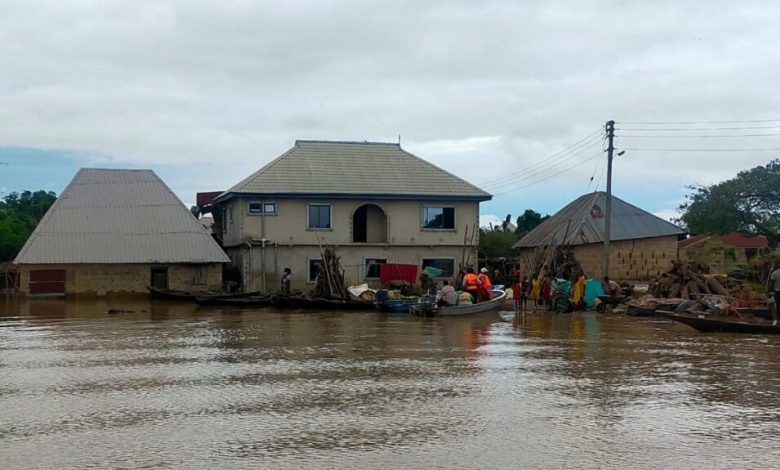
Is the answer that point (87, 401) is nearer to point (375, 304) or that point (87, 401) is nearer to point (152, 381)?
point (152, 381)

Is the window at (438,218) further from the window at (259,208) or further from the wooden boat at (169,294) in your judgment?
the wooden boat at (169,294)

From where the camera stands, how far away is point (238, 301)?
32.8 m

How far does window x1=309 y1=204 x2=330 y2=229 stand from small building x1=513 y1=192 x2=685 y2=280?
390 inches

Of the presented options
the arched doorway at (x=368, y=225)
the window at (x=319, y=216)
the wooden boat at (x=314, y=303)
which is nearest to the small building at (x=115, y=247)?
the window at (x=319, y=216)

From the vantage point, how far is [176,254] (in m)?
37.8

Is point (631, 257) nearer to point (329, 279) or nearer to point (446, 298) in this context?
point (329, 279)

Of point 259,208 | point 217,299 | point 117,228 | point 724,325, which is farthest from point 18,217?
point 724,325

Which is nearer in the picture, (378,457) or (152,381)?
(378,457)

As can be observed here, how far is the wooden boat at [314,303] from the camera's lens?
31266mm

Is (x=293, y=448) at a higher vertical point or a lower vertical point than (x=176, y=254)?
lower

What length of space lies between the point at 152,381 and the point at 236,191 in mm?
25785

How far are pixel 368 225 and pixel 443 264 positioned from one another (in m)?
4.19

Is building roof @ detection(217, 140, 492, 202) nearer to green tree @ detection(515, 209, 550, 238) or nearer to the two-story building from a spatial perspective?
the two-story building

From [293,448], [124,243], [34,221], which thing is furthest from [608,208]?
[34,221]
